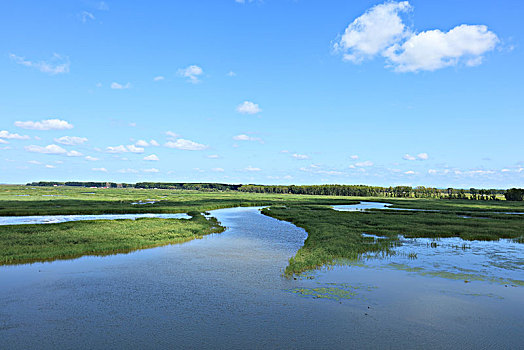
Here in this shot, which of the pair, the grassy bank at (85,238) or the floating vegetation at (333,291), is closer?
the floating vegetation at (333,291)

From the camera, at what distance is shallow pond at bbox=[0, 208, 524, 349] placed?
11.5 metres

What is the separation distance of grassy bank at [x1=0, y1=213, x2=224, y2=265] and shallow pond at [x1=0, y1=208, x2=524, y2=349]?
2.74 meters

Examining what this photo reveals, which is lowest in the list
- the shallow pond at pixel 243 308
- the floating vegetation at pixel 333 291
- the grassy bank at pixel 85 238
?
the shallow pond at pixel 243 308

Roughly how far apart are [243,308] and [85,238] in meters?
22.7

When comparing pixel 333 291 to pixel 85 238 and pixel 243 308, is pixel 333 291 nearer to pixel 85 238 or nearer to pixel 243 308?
pixel 243 308

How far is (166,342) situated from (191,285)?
6506mm

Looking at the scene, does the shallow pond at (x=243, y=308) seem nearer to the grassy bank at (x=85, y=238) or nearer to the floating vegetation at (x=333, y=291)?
the floating vegetation at (x=333, y=291)

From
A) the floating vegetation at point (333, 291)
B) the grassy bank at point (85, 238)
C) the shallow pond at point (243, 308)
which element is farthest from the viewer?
the grassy bank at point (85, 238)

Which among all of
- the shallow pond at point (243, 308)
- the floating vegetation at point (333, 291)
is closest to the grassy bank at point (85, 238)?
the shallow pond at point (243, 308)

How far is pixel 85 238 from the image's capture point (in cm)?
3020

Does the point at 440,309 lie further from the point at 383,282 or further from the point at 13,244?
the point at 13,244

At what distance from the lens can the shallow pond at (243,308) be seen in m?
11.5

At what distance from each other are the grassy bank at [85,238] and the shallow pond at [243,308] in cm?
274

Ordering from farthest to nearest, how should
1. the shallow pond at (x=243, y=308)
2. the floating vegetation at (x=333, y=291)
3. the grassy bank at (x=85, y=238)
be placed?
the grassy bank at (x=85, y=238), the floating vegetation at (x=333, y=291), the shallow pond at (x=243, y=308)
